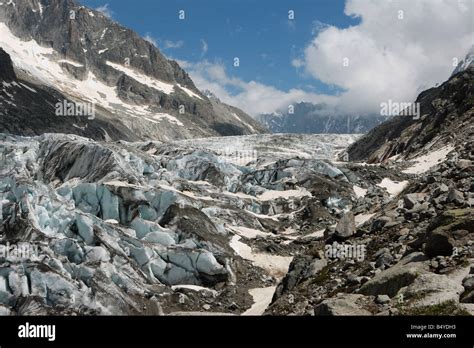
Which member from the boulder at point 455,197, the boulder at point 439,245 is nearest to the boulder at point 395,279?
the boulder at point 439,245

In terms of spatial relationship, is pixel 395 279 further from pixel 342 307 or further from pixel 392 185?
pixel 392 185

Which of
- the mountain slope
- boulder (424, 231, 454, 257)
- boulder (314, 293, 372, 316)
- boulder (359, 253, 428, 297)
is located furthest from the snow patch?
boulder (314, 293, 372, 316)

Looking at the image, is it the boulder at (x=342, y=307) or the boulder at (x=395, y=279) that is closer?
the boulder at (x=342, y=307)

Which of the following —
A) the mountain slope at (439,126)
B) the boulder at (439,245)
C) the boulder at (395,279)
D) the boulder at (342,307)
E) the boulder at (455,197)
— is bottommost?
the boulder at (342,307)

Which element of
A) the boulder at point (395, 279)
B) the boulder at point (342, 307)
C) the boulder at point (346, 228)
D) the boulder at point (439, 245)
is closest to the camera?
the boulder at point (342, 307)

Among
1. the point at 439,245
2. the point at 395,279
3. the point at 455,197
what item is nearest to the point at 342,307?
the point at 395,279

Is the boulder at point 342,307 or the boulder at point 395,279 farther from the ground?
the boulder at point 395,279

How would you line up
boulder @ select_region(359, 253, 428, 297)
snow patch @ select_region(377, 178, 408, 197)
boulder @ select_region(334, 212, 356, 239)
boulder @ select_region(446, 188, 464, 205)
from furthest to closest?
snow patch @ select_region(377, 178, 408, 197) → boulder @ select_region(334, 212, 356, 239) → boulder @ select_region(446, 188, 464, 205) → boulder @ select_region(359, 253, 428, 297)

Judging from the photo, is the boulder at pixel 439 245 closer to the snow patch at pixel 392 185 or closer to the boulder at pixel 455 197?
the boulder at pixel 455 197

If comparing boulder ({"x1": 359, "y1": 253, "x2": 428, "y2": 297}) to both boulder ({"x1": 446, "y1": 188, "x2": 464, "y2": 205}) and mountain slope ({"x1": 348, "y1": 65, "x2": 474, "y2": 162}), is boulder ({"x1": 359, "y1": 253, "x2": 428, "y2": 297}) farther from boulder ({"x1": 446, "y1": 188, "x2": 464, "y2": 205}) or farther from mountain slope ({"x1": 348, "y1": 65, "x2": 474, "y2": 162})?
mountain slope ({"x1": 348, "y1": 65, "x2": 474, "y2": 162})

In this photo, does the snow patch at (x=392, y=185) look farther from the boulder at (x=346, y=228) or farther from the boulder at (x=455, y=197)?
the boulder at (x=455, y=197)

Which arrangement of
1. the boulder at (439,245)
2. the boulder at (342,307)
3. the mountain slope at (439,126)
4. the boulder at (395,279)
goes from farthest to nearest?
1. the mountain slope at (439,126)
2. the boulder at (439,245)
3. the boulder at (395,279)
4. the boulder at (342,307)

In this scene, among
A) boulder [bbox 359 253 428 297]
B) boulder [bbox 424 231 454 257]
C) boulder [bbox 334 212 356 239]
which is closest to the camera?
boulder [bbox 359 253 428 297]
